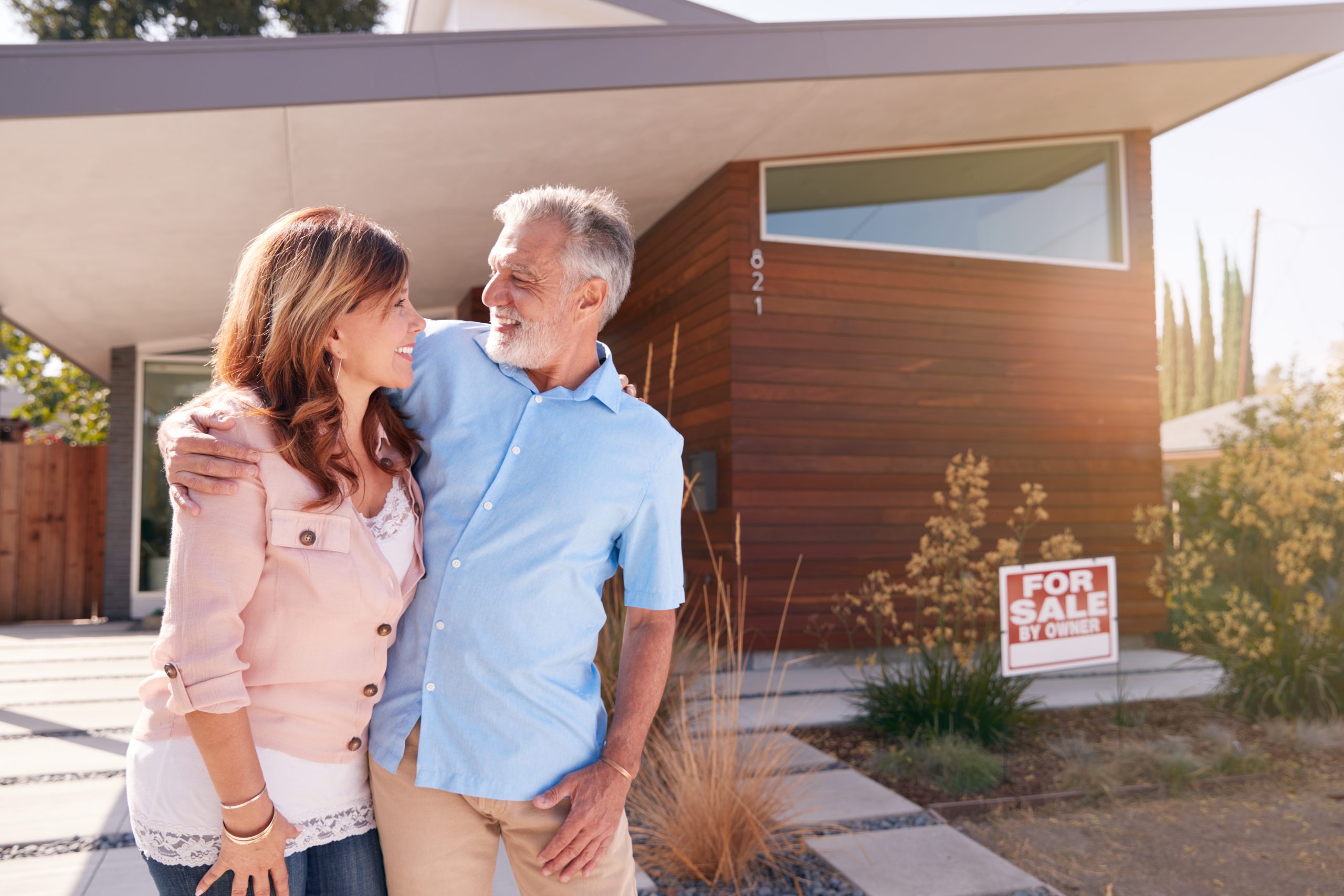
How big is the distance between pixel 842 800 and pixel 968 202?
4.48 m

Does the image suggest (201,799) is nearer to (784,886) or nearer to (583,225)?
(583,225)

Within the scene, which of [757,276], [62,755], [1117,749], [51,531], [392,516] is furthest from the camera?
[51,531]

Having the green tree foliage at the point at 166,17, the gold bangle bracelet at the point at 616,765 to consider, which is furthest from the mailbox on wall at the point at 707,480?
the green tree foliage at the point at 166,17

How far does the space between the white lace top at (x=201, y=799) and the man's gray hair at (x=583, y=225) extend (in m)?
0.83

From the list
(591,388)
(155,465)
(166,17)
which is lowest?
(591,388)

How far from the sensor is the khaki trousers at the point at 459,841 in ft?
4.26

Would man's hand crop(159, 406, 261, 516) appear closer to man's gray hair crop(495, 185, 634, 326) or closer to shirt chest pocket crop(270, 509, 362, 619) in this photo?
shirt chest pocket crop(270, 509, 362, 619)

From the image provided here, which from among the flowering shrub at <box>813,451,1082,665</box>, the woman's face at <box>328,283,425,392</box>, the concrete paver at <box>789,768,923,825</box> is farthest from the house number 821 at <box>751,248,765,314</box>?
the woman's face at <box>328,283,425,392</box>

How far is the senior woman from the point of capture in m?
1.09

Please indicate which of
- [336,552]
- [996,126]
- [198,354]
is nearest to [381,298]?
[336,552]

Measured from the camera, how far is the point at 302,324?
121 centimetres

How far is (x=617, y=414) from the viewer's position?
1.50m

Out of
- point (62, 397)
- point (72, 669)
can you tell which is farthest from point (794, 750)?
point (62, 397)

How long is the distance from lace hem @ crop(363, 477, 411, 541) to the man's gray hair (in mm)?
439
